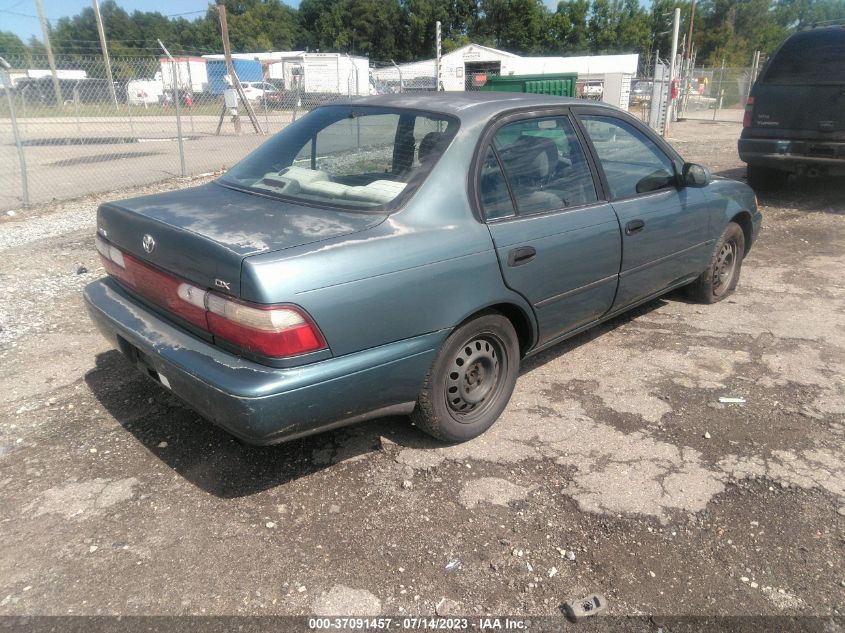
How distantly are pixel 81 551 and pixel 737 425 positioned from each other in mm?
3177

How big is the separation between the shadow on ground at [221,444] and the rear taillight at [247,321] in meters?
0.54

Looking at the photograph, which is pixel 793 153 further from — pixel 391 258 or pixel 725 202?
pixel 391 258

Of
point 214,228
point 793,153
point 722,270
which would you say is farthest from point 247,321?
point 793,153

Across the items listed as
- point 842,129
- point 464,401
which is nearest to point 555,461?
point 464,401

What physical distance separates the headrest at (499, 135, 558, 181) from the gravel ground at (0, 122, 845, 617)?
128 cm

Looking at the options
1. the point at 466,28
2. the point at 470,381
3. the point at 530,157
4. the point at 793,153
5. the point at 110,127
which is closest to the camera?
the point at 470,381

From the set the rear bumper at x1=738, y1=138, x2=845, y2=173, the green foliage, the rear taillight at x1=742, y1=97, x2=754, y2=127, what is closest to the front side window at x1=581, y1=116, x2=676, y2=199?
the rear bumper at x1=738, y1=138, x2=845, y2=173

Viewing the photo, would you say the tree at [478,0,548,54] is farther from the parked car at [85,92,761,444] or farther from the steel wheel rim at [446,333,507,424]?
the steel wheel rim at [446,333,507,424]

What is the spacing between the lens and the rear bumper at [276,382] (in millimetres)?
2383

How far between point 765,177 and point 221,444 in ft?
30.6

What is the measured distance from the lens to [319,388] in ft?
8.02

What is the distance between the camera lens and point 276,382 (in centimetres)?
236

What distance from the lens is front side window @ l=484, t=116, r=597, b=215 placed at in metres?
3.20

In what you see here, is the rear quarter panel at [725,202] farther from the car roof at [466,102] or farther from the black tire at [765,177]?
the black tire at [765,177]
